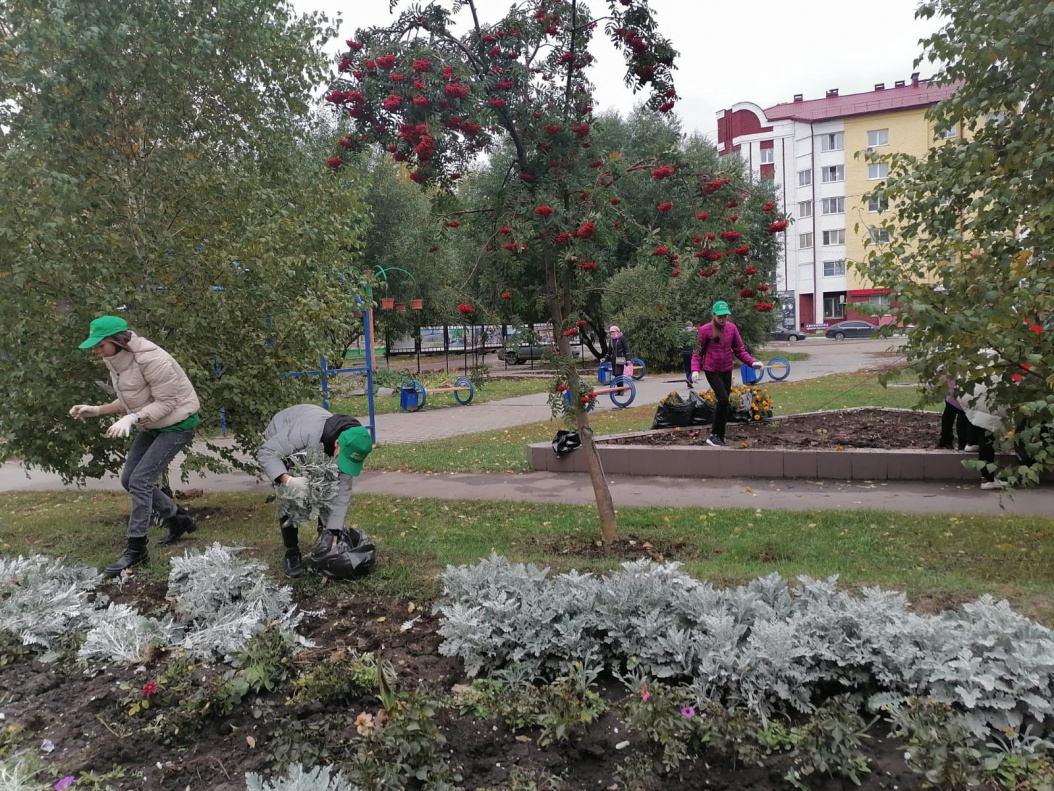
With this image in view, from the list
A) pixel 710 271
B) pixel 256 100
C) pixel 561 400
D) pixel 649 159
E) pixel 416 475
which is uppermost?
pixel 256 100

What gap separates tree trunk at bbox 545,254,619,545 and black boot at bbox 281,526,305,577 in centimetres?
189

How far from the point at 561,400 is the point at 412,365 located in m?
26.5

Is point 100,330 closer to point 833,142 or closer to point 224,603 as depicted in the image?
point 224,603

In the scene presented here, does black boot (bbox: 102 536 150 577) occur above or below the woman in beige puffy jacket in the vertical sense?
below

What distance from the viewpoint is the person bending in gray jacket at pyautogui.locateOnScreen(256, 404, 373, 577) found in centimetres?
442

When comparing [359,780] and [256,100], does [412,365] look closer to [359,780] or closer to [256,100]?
[256,100]

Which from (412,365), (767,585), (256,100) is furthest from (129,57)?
(412,365)

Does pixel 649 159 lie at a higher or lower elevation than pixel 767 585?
higher

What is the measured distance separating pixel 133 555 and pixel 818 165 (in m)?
57.2

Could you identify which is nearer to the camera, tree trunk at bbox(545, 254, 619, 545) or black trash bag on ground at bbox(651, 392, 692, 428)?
tree trunk at bbox(545, 254, 619, 545)

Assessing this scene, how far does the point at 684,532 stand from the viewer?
5.86m

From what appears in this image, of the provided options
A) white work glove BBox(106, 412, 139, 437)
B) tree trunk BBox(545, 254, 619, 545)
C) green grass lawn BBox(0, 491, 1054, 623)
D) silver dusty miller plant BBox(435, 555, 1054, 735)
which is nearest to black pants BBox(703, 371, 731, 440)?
green grass lawn BBox(0, 491, 1054, 623)

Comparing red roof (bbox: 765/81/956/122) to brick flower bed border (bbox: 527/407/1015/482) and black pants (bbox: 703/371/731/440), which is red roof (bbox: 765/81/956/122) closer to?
black pants (bbox: 703/371/731/440)

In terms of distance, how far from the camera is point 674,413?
1018 cm
